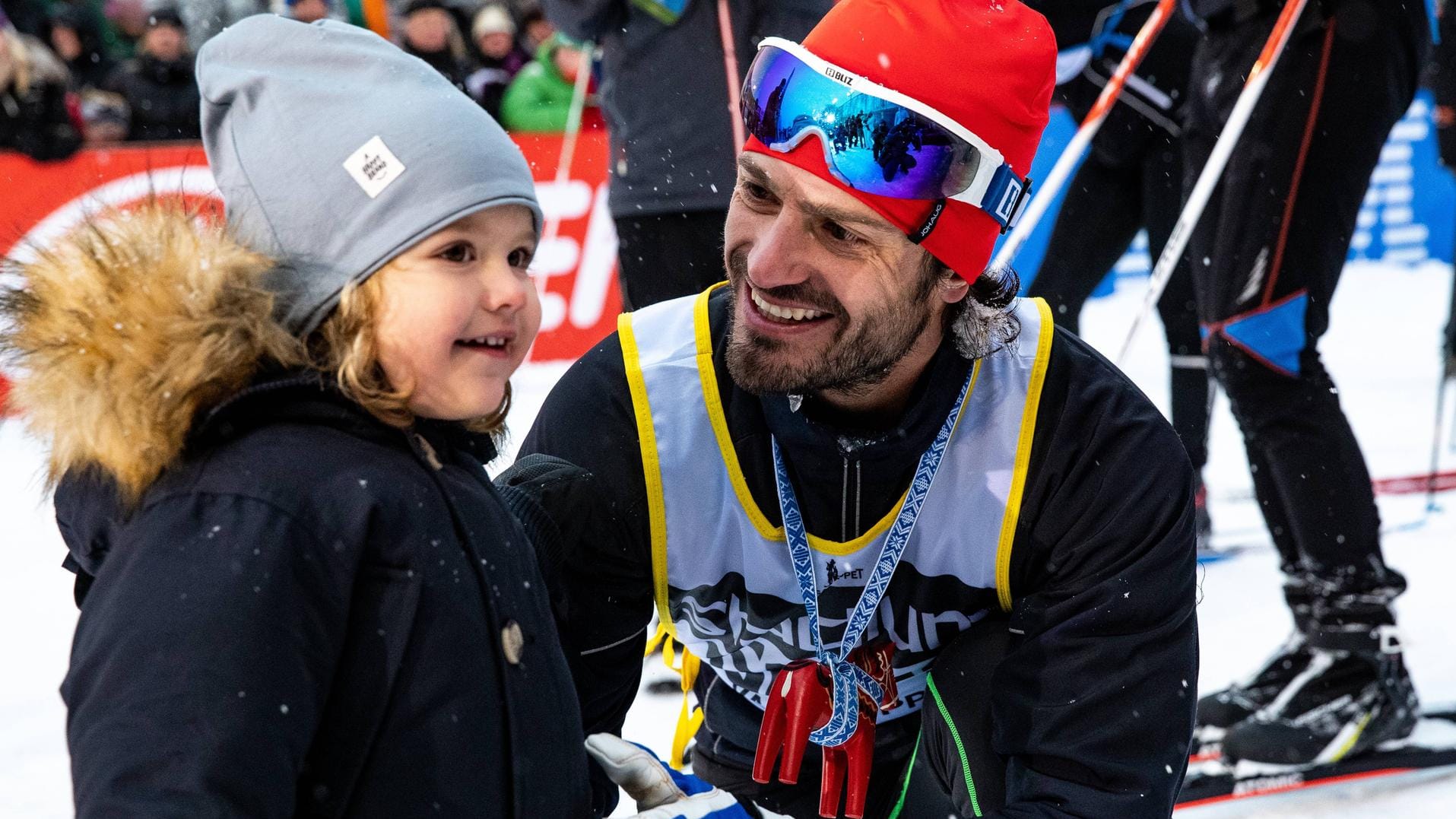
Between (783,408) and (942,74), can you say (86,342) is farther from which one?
(942,74)

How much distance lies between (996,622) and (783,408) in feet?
1.32

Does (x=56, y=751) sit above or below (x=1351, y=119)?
below

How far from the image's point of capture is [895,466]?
1.75 metres

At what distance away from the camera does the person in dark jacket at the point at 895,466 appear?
1.68 m

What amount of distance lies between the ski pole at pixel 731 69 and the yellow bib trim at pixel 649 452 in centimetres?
145

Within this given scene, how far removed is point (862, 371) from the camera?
177 centimetres

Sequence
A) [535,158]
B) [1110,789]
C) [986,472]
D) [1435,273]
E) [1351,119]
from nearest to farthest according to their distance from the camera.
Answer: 1. [1110,789]
2. [986,472]
3. [1351,119]
4. [535,158]
5. [1435,273]

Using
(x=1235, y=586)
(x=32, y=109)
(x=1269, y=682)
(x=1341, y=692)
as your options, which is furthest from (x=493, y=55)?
(x=1341, y=692)

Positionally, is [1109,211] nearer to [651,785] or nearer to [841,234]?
[841,234]

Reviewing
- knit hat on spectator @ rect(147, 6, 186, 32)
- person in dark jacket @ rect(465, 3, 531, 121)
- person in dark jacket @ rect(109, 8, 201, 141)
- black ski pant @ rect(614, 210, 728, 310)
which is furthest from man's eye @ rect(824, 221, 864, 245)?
knit hat on spectator @ rect(147, 6, 186, 32)

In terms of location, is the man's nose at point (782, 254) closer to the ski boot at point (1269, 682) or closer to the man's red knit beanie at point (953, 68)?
the man's red knit beanie at point (953, 68)

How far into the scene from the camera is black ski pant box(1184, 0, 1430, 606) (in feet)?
8.82

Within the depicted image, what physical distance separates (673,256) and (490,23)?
4925mm

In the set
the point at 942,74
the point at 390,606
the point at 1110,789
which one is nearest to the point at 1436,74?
the point at 942,74
